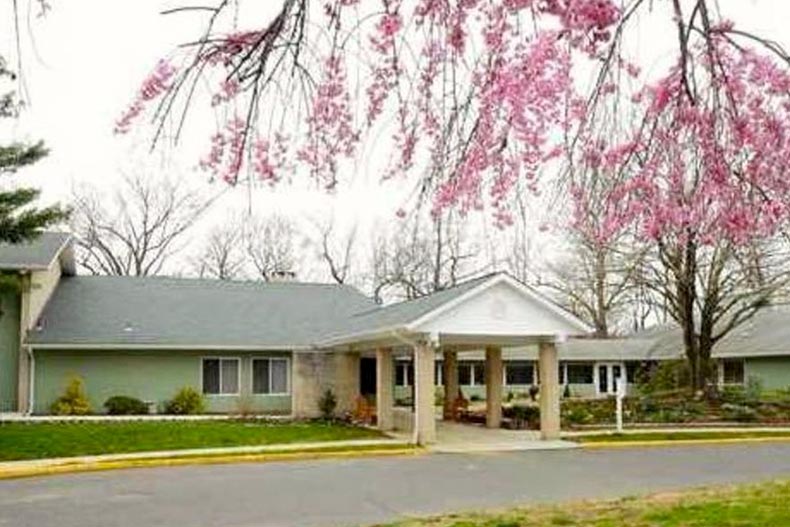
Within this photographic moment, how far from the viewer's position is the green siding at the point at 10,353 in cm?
2894

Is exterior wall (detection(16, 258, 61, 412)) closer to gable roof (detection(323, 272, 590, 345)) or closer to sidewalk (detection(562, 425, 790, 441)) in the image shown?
gable roof (detection(323, 272, 590, 345))

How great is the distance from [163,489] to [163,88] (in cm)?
Result: 1023

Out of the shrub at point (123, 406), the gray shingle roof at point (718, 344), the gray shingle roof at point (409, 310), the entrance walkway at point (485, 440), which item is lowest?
the entrance walkway at point (485, 440)

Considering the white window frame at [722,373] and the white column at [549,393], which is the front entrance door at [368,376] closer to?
the white column at [549,393]

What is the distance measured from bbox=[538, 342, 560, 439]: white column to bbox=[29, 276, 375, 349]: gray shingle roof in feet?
31.1

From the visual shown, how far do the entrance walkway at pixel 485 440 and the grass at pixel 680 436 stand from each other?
0.96 metres

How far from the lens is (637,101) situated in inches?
264

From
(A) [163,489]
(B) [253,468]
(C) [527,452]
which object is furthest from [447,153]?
(C) [527,452]

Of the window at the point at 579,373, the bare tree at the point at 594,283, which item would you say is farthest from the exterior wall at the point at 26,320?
the window at the point at 579,373

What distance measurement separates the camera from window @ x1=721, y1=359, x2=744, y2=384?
138 ft

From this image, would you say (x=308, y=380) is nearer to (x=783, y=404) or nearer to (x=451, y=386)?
(x=451, y=386)

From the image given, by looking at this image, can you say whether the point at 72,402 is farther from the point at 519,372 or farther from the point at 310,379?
the point at 519,372

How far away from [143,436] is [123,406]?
693cm

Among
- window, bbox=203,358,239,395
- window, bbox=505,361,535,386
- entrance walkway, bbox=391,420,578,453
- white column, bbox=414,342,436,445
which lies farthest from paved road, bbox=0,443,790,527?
window, bbox=505,361,535,386
